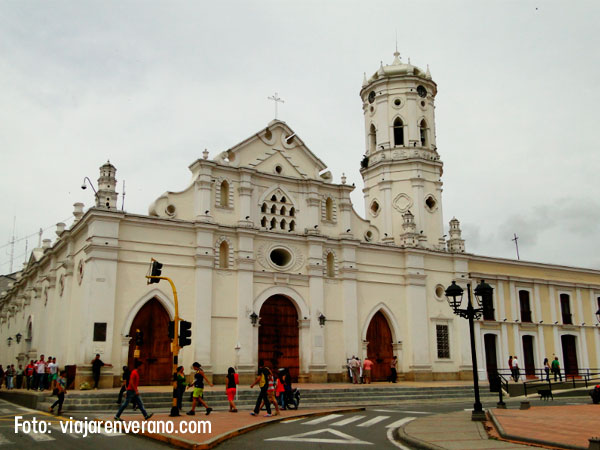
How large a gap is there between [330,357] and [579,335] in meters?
19.1

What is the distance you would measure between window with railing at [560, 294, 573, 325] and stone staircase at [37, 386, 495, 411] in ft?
48.5

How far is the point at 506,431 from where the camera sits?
13039 mm

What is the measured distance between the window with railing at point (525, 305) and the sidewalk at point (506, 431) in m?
21.3

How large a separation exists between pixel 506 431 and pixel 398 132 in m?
27.3

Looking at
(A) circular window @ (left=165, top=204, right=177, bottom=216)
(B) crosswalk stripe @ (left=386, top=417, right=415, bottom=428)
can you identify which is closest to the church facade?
(A) circular window @ (left=165, top=204, right=177, bottom=216)

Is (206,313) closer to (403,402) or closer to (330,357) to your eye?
(330,357)

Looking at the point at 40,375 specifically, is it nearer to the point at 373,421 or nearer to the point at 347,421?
the point at 347,421

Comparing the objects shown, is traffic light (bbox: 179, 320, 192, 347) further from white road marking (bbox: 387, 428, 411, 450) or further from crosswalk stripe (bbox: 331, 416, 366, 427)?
white road marking (bbox: 387, 428, 411, 450)

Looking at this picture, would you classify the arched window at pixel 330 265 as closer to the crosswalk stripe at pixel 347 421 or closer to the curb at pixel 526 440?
the crosswalk stripe at pixel 347 421

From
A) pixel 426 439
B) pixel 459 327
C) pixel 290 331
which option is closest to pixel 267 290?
pixel 290 331

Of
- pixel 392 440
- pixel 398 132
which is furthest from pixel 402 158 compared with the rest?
pixel 392 440

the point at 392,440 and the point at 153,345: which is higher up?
the point at 153,345

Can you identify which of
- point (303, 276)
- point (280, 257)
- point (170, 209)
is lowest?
point (303, 276)

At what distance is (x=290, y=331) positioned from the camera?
31047 mm
